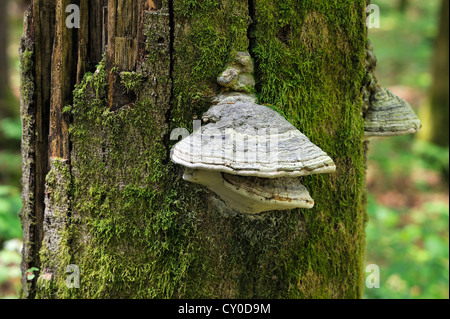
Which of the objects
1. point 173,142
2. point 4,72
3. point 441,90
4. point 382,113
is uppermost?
point 382,113

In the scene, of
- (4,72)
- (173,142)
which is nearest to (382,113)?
(173,142)

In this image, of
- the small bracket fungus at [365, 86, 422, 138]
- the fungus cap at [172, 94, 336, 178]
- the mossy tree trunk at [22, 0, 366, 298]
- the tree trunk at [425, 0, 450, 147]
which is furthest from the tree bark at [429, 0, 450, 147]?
the fungus cap at [172, 94, 336, 178]

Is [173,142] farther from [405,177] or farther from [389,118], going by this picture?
[405,177]

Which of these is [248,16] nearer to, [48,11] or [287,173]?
[287,173]

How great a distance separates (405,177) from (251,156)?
35.5 ft

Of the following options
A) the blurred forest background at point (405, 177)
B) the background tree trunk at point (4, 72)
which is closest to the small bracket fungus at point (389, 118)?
the blurred forest background at point (405, 177)

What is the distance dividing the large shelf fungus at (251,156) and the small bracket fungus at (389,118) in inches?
37.6

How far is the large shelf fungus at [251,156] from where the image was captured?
1.63 m

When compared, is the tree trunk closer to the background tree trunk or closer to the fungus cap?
the fungus cap

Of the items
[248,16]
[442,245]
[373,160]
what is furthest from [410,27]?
[248,16]

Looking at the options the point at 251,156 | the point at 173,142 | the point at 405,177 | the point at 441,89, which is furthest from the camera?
the point at 405,177

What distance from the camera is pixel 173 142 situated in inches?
81.6
